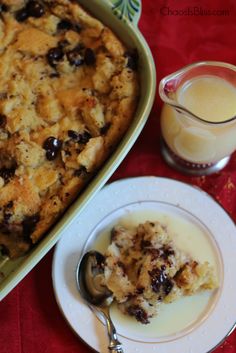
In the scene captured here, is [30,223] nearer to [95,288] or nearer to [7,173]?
[7,173]

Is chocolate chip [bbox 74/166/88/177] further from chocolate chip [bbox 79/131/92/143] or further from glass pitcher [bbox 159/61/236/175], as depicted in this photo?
glass pitcher [bbox 159/61/236/175]

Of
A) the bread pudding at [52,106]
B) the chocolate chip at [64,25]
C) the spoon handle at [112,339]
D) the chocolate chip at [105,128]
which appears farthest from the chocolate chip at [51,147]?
the spoon handle at [112,339]

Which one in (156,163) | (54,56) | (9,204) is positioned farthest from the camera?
(156,163)

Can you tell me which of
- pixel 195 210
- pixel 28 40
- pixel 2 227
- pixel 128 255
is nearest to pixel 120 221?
pixel 128 255

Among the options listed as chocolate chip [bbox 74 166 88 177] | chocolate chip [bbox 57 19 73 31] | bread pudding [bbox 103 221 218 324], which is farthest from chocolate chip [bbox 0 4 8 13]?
bread pudding [bbox 103 221 218 324]

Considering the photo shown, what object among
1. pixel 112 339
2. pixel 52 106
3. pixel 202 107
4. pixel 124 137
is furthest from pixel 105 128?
pixel 112 339

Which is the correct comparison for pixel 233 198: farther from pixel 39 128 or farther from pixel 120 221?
pixel 39 128
